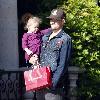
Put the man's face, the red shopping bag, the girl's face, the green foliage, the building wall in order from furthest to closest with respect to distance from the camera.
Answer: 1. the building wall
2. the green foliage
3. the girl's face
4. the man's face
5. the red shopping bag

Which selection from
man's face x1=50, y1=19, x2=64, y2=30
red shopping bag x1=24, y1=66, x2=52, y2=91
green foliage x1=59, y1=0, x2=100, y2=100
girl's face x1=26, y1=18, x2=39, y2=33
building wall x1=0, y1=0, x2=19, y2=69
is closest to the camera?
red shopping bag x1=24, y1=66, x2=52, y2=91

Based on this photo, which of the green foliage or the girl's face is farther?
the green foliage

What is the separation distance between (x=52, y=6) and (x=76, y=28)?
0.87 metres

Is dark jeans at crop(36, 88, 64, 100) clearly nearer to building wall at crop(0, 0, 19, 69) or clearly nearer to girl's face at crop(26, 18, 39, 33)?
girl's face at crop(26, 18, 39, 33)

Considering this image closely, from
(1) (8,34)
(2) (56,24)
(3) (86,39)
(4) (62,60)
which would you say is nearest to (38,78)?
(4) (62,60)

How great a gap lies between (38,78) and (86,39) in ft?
7.87

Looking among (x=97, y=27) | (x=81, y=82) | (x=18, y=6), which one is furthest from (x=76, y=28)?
(x=18, y=6)

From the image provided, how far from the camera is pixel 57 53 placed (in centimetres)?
719

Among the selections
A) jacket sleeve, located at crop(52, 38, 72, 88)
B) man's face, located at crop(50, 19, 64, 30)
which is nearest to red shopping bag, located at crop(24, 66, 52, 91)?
jacket sleeve, located at crop(52, 38, 72, 88)

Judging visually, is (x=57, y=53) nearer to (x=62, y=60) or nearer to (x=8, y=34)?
(x=62, y=60)

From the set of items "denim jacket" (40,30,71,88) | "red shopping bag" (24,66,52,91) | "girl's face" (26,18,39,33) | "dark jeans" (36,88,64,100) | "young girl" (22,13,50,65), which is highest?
"girl's face" (26,18,39,33)

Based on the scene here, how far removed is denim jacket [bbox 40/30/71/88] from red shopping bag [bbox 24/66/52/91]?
0.10m

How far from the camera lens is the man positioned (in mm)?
7137

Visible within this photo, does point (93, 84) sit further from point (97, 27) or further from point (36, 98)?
point (36, 98)
